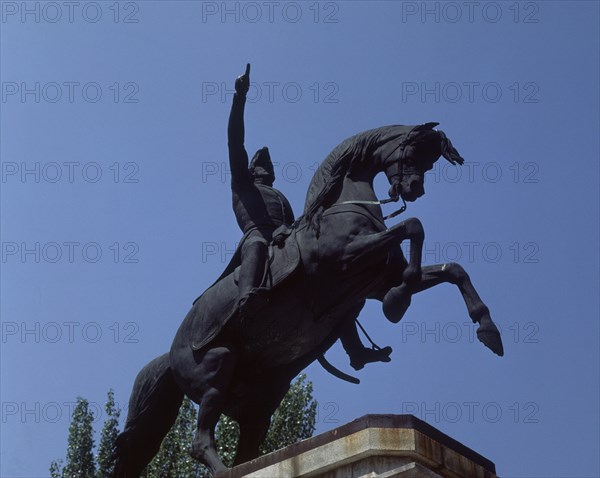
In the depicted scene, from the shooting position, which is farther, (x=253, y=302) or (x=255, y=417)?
(x=255, y=417)

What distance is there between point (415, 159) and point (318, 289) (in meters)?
1.48

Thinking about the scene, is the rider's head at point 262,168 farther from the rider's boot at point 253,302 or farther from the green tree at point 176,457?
the green tree at point 176,457

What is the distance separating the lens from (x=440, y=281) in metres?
11.4

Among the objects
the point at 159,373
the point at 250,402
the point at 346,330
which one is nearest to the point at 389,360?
the point at 346,330

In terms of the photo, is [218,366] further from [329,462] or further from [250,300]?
[329,462]

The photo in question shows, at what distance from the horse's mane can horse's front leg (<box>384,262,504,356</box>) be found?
114 cm

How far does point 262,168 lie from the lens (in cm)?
1299

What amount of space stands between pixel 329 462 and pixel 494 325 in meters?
2.29

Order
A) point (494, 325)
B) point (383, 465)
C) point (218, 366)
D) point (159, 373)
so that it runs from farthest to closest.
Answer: point (159, 373)
point (218, 366)
point (494, 325)
point (383, 465)

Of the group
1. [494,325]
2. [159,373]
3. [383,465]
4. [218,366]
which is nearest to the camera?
[383,465]

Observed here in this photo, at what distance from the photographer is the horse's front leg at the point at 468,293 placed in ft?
35.7

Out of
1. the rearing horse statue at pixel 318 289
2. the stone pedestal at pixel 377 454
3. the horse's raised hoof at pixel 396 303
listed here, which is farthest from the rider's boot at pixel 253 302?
the stone pedestal at pixel 377 454

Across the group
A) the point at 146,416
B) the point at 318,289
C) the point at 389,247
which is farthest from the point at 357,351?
the point at 146,416

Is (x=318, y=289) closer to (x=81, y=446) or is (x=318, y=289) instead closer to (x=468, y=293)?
(x=468, y=293)
